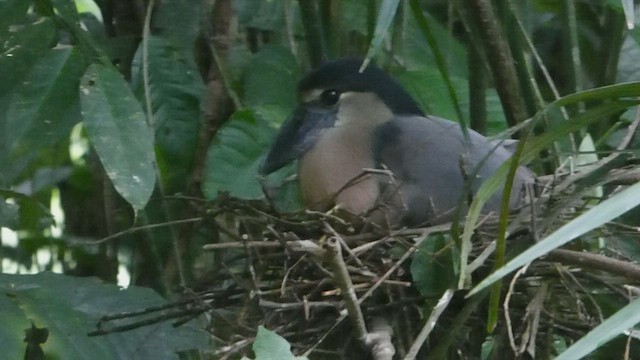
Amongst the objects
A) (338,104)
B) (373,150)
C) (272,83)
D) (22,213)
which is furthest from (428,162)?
(22,213)

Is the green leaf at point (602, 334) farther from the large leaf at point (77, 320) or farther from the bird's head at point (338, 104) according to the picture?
the bird's head at point (338, 104)

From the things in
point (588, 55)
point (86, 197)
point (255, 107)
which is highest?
point (255, 107)

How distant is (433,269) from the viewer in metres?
1.30

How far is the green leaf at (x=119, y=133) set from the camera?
141 centimetres

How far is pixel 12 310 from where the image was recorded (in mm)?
1330

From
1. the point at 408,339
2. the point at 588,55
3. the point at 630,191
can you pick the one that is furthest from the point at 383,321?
the point at 588,55

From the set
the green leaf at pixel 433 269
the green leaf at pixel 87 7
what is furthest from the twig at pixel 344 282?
the green leaf at pixel 87 7

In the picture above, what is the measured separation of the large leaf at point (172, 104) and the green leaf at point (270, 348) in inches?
37.7

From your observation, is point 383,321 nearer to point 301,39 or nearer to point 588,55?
point 301,39

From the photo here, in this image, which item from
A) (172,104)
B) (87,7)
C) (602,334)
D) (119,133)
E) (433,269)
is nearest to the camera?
(602,334)

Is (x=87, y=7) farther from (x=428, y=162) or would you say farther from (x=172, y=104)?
(x=428, y=162)

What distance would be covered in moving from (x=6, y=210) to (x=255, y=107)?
0.41 meters

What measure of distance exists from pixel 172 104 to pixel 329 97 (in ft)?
0.82

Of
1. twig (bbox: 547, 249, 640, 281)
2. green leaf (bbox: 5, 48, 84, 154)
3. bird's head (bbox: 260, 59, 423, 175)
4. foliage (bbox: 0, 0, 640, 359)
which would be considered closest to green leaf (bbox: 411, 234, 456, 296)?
foliage (bbox: 0, 0, 640, 359)
